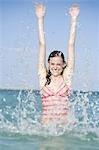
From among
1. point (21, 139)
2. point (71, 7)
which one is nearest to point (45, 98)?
point (21, 139)

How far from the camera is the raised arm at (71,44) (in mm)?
6938

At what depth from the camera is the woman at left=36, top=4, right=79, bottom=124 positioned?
23.0 feet

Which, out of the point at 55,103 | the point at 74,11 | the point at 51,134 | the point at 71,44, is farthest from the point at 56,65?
the point at 51,134

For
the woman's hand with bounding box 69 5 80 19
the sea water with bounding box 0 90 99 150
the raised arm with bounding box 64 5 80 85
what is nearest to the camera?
the sea water with bounding box 0 90 99 150

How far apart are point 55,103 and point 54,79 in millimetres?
334

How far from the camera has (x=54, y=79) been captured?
7.11 meters

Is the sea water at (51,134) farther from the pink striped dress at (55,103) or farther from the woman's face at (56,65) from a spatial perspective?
the woman's face at (56,65)

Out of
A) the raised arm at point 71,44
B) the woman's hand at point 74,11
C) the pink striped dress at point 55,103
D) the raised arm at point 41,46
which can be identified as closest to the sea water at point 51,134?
the pink striped dress at point 55,103

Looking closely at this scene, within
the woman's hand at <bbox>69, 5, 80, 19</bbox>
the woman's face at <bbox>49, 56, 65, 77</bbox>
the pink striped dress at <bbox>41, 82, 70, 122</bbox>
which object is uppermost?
the woman's hand at <bbox>69, 5, 80, 19</bbox>

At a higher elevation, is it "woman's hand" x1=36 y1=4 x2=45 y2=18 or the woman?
"woman's hand" x1=36 y1=4 x2=45 y2=18

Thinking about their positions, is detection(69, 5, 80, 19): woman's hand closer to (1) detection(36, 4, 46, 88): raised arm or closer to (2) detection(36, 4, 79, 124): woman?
(2) detection(36, 4, 79, 124): woman

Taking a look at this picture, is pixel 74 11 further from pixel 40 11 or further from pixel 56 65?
pixel 56 65

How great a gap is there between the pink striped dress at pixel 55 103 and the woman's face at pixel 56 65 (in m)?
0.22

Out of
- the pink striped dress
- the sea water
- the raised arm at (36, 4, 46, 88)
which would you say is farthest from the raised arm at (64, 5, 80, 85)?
the sea water
